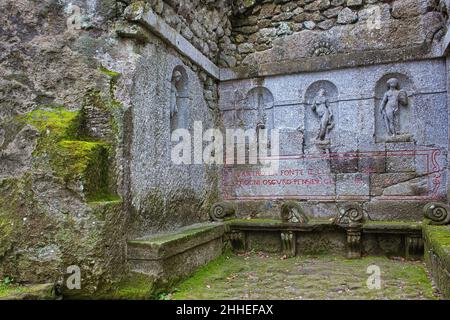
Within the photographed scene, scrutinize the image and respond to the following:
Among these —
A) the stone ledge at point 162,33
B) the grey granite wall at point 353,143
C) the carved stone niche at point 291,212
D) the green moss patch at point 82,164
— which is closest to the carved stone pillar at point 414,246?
the grey granite wall at point 353,143

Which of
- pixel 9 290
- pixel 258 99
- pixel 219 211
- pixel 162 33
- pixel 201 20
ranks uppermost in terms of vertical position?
pixel 201 20

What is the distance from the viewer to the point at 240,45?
684 cm

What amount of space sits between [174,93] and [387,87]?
10.4 ft

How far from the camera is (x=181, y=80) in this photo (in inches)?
220

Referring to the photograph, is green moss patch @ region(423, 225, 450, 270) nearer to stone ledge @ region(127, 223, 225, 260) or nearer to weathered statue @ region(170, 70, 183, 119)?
stone ledge @ region(127, 223, 225, 260)

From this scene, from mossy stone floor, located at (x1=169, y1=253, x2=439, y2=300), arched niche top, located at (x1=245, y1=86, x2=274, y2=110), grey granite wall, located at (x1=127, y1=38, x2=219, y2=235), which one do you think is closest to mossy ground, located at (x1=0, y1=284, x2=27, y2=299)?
grey granite wall, located at (x1=127, y1=38, x2=219, y2=235)

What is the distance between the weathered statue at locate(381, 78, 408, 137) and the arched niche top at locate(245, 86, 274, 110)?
180cm

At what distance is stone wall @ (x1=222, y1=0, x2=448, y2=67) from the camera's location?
582cm

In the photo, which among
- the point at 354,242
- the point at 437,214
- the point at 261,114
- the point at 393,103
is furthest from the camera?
the point at 261,114

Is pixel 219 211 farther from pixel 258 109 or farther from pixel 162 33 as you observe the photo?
pixel 162 33

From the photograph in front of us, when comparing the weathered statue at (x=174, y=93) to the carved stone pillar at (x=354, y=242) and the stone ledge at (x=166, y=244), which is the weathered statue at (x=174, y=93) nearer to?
the stone ledge at (x=166, y=244)

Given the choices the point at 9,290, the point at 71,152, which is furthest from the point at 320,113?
the point at 9,290

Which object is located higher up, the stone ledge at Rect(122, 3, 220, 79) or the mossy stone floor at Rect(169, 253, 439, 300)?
the stone ledge at Rect(122, 3, 220, 79)

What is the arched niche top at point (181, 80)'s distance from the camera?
5340mm
